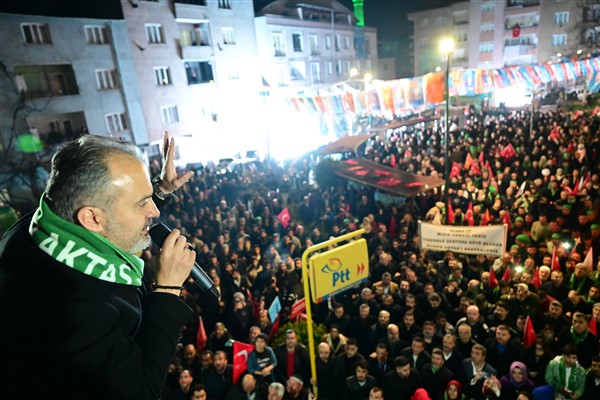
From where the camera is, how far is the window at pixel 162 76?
27781mm

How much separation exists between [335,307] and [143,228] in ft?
19.6

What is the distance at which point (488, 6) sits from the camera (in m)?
48.8

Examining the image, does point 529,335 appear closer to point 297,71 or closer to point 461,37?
point 297,71

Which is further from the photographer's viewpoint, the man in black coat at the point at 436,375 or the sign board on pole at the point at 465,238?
the sign board on pole at the point at 465,238

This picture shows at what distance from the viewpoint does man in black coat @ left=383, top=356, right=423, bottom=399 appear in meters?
5.43

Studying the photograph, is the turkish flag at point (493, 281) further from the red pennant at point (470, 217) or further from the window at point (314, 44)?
the window at point (314, 44)

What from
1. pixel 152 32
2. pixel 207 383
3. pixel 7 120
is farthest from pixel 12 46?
pixel 207 383

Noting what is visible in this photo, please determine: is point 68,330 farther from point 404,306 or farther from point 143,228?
point 404,306

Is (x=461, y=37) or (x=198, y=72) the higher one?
(x=461, y=37)

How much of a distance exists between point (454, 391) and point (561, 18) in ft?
180

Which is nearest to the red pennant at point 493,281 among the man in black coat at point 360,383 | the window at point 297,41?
the man in black coat at point 360,383

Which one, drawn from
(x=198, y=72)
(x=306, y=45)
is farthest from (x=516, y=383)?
(x=306, y=45)

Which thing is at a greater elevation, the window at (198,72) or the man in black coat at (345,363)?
the window at (198,72)

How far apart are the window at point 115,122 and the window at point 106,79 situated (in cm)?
179
